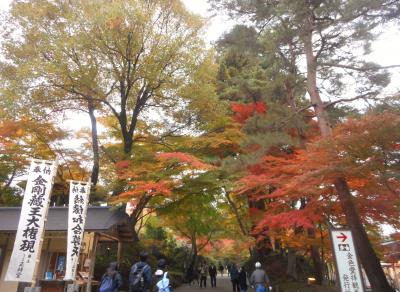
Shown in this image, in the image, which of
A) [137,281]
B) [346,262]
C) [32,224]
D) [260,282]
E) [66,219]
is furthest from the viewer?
[66,219]

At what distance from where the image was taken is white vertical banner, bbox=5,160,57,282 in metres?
7.32

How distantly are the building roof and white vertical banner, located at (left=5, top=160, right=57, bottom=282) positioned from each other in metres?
2.97

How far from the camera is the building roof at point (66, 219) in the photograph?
11.1m

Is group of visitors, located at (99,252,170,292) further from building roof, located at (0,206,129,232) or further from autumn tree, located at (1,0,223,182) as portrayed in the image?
autumn tree, located at (1,0,223,182)

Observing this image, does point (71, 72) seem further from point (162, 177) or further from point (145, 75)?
point (162, 177)

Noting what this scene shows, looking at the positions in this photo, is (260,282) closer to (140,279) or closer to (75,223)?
(140,279)

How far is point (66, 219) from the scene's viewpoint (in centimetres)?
1223

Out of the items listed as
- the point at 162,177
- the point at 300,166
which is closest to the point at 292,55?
the point at 300,166

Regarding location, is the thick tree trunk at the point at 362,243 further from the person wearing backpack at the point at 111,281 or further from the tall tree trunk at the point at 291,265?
the tall tree trunk at the point at 291,265

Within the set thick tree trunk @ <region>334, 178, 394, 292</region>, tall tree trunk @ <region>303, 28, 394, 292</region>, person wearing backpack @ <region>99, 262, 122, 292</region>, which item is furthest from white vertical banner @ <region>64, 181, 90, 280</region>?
thick tree trunk @ <region>334, 178, 394, 292</region>

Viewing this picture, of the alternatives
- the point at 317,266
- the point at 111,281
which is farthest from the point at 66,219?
the point at 317,266

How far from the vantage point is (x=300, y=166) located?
30.8 ft

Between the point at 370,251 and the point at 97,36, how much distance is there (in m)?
12.4

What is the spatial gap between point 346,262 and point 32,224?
7.50 meters
